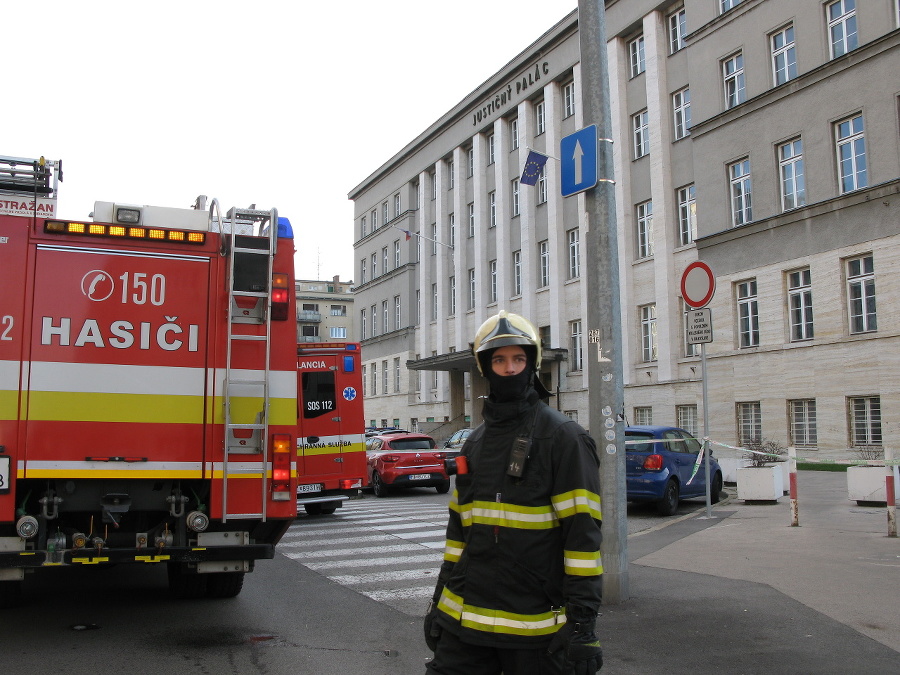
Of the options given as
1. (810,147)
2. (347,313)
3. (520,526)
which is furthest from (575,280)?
(347,313)

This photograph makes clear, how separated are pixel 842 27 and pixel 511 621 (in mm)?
25905

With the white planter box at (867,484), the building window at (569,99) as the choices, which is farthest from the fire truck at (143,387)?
the building window at (569,99)

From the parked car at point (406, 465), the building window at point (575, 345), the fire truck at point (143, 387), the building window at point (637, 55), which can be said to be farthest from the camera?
the building window at point (575, 345)

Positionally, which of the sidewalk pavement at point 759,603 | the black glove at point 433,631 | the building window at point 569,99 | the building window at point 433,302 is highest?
the building window at point 569,99

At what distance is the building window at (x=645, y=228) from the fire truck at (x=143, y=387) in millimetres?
27221

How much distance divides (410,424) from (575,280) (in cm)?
1862

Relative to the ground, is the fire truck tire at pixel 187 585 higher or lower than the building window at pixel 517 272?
lower

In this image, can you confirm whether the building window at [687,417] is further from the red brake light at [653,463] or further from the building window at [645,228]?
the red brake light at [653,463]

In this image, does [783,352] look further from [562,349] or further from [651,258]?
[562,349]

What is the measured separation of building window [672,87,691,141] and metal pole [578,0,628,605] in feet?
79.5

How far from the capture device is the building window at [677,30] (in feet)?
102

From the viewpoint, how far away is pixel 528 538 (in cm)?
306

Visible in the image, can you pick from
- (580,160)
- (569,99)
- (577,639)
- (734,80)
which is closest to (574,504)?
(577,639)

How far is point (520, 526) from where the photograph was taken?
3082 millimetres
